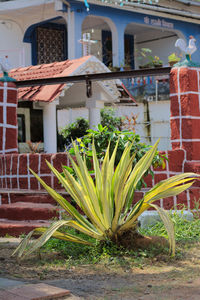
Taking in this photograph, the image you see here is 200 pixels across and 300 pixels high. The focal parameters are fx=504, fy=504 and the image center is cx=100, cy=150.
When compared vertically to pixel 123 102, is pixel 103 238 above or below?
below

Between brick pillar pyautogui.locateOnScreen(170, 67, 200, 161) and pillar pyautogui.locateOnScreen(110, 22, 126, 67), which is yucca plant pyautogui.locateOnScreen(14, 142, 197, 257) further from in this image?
pillar pyautogui.locateOnScreen(110, 22, 126, 67)

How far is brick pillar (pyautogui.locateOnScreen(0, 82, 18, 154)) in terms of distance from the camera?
9.62 m

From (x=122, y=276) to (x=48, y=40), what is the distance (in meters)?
15.9

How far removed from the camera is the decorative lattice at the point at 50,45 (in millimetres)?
19234

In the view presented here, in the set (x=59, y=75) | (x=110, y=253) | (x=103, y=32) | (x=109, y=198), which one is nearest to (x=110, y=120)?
(x=59, y=75)

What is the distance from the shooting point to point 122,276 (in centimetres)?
505

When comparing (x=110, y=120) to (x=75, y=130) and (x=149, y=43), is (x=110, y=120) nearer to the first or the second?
(x=75, y=130)

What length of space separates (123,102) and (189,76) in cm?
529

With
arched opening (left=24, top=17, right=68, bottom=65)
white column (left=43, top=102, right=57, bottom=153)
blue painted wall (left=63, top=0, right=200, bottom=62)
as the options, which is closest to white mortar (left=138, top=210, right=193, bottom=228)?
white column (left=43, top=102, right=57, bottom=153)

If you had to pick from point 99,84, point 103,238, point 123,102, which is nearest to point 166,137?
point 123,102

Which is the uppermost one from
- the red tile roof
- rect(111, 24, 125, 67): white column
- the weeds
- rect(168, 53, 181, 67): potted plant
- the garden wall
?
rect(111, 24, 125, 67): white column

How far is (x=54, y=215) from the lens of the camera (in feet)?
26.6

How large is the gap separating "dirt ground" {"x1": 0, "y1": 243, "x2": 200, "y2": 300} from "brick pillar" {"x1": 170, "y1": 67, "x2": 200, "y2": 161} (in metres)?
2.73

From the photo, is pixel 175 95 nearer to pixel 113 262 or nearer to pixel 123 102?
pixel 113 262
